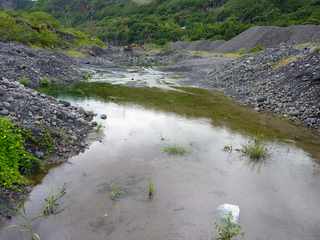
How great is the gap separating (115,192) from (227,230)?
367 cm

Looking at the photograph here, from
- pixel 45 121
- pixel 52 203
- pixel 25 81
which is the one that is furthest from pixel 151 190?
pixel 25 81

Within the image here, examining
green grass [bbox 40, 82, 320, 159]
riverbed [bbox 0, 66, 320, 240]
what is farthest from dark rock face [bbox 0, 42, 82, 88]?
riverbed [bbox 0, 66, 320, 240]

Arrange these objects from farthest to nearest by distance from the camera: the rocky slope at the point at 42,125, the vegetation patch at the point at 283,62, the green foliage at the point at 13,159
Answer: the vegetation patch at the point at 283,62, the rocky slope at the point at 42,125, the green foliage at the point at 13,159

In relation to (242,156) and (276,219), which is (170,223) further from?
(242,156)

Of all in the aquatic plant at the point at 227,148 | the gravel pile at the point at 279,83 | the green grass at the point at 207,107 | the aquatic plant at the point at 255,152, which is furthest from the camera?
the gravel pile at the point at 279,83

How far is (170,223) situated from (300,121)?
1245 cm

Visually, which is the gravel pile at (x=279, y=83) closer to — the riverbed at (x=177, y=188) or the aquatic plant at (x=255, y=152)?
the riverbed at (x=177, y=188)

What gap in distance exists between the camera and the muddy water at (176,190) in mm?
8258

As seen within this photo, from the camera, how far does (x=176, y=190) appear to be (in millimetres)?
10328

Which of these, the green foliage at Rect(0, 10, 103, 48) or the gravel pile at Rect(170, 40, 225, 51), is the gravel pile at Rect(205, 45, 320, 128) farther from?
the gravel pile at Rect(170, 40, 225, 51)

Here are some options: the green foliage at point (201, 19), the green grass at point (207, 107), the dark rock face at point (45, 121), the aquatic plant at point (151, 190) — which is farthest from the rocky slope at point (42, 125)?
the green foliage at point (201, 19)

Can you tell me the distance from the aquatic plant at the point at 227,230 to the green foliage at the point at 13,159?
5.69 meters

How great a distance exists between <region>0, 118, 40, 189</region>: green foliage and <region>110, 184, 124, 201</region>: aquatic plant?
260cm

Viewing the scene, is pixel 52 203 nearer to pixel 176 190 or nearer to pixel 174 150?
pixel 176 190
